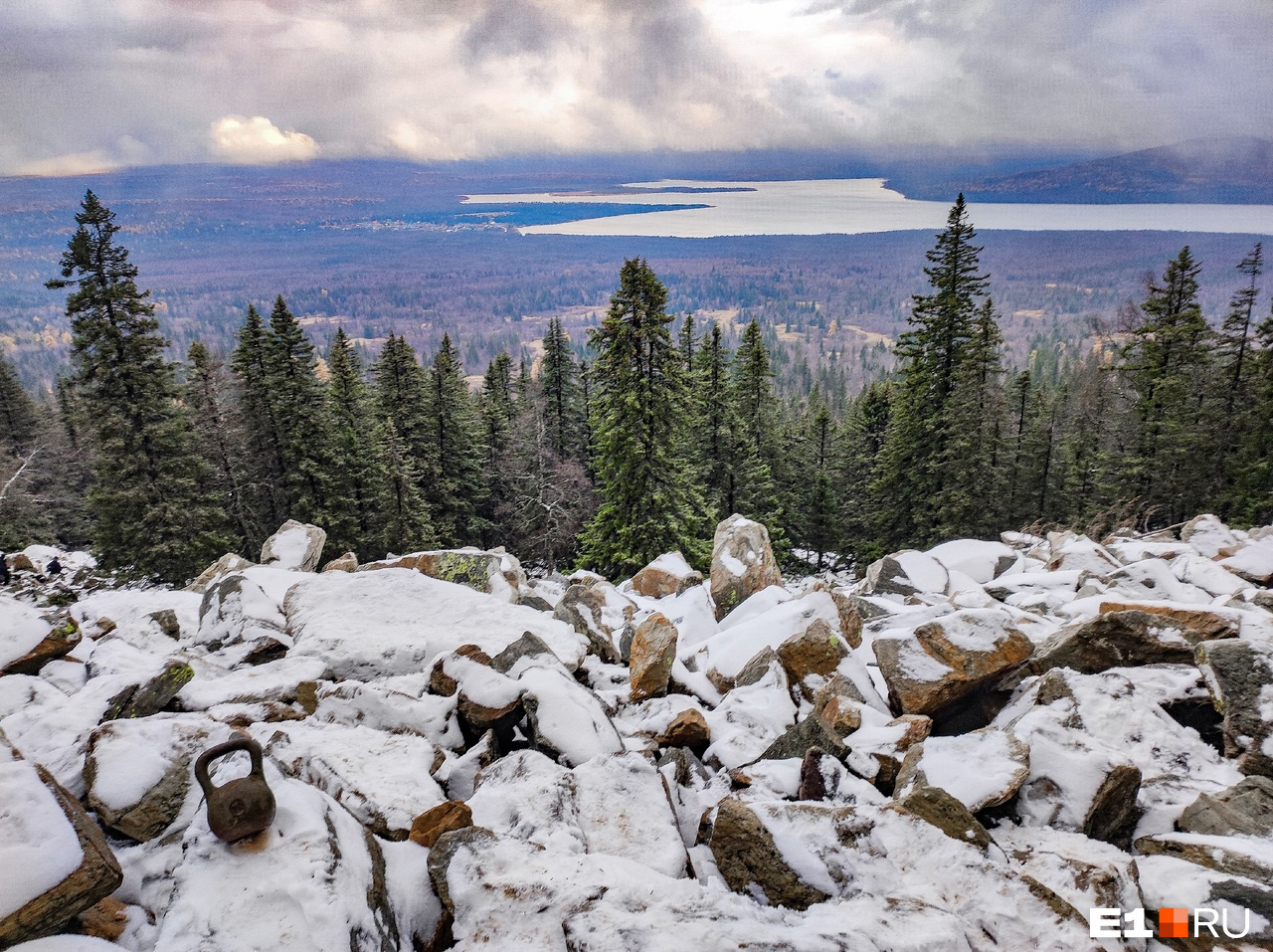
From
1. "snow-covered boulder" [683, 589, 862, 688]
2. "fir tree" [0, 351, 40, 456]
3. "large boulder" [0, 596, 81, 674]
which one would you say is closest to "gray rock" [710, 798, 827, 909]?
"snow-covered boulder" [683, 589, 862, 688]

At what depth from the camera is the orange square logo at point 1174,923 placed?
133 inches

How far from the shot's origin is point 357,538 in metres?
27.5

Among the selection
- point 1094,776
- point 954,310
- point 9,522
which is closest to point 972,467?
point 954,310

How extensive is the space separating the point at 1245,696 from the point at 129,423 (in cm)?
2876

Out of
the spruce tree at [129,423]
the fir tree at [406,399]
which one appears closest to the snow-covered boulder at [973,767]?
the spruce tree at [129,423]

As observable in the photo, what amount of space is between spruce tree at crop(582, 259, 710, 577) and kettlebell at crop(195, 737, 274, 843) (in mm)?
18330

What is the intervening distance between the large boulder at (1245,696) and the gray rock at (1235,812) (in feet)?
1.90

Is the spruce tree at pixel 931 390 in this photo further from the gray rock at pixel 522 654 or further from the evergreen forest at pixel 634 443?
the gray rock at pixel 522 654

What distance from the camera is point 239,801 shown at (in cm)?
324

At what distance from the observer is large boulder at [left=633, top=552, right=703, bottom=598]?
12648mm

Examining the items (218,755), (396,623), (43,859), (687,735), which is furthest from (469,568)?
(43,859)

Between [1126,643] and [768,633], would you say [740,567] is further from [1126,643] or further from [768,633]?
[1126,643]

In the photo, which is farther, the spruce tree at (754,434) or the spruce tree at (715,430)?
the spruce tree at (754,434)

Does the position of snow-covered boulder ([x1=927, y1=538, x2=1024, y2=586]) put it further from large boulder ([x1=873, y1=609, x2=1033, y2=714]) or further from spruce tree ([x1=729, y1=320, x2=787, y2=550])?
spruce tree ([x1=729, y1=320, x2=787, y2=550])
